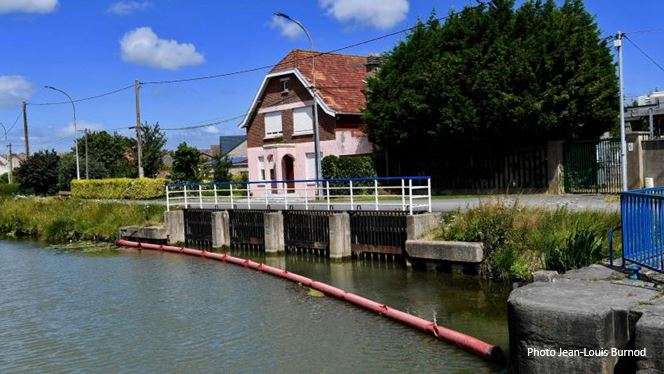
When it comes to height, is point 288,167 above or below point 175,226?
above

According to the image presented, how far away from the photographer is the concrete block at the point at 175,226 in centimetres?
2623

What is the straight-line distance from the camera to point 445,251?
625 inches

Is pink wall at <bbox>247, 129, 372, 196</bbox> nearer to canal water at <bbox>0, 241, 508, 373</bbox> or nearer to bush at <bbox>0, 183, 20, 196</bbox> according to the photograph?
canal water at <bbox>0, 241, 508, 373</bbox>

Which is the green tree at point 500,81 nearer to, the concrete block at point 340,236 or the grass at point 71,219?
the concrete block at point 340,236

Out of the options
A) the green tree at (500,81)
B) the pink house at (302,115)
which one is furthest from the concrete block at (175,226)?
the green tree at (500,81)

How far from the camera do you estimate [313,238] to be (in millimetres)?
21094

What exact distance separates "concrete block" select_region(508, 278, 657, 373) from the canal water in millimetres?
1847

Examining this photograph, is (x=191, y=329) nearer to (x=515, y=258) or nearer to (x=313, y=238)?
(x=515, y=258)

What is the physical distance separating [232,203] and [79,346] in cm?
1329

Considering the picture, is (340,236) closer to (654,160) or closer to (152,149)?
(654,160)

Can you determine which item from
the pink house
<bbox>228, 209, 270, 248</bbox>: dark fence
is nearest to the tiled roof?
the pink house

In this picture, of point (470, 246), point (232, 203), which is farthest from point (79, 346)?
point (232, 203)

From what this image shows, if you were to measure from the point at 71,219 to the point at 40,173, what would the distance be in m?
25.2

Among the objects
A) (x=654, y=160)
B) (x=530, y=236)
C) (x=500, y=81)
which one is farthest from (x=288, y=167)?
(x=530, y=236)
